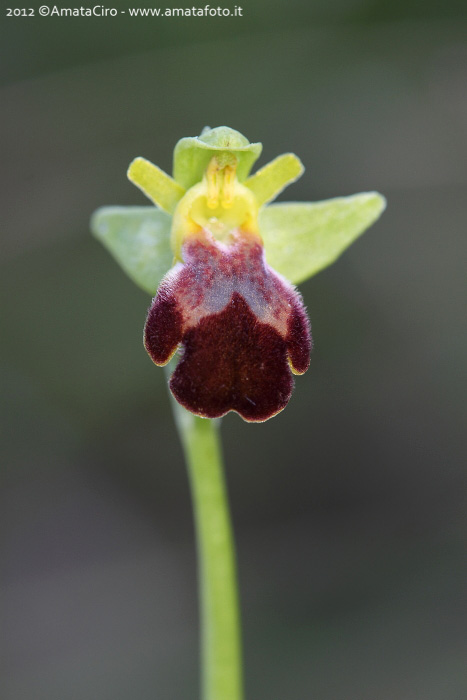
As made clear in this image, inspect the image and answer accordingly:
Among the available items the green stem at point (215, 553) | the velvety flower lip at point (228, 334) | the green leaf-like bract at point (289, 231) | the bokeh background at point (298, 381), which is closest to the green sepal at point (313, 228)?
the green leaf-like bract at point (289, 231)

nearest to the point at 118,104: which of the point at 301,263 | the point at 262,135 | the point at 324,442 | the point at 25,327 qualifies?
the point at 262,135

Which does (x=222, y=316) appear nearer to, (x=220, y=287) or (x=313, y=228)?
(x=220, y=287)

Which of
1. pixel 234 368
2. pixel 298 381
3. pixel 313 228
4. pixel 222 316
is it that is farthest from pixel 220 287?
pixel 298 381

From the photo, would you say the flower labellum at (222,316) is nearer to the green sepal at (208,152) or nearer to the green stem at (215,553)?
the green sepal at (208,152)

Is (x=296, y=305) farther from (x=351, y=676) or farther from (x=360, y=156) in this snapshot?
(x=360, y=156)

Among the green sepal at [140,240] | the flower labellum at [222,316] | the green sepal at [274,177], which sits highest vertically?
the green sepal at [274,177]

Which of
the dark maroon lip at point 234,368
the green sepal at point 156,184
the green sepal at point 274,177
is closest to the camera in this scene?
the dark maroon lip at point 234,368
